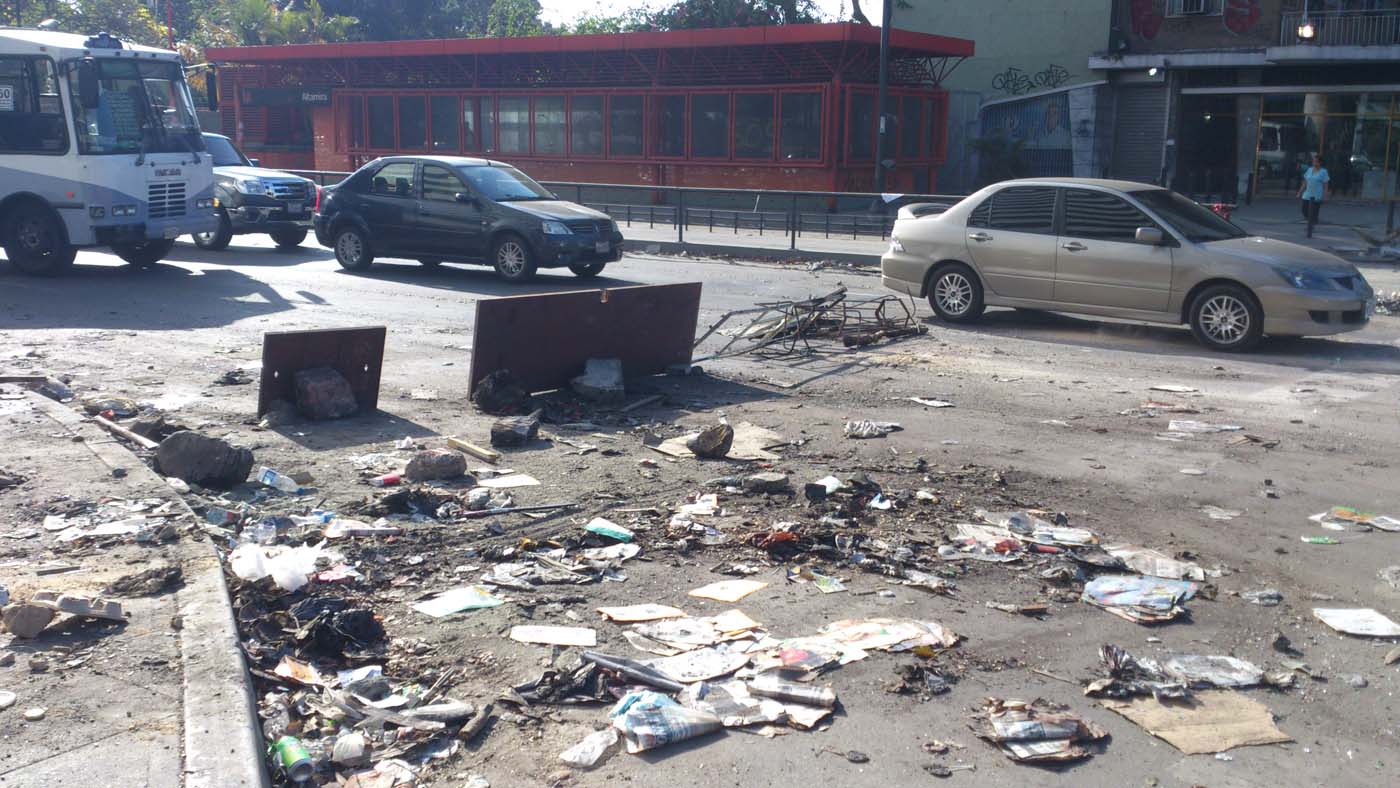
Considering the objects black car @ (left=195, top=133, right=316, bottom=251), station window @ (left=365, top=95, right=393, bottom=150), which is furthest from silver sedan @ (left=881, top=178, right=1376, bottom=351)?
station window @ (left=365, top=95, right=393, bottom=150)

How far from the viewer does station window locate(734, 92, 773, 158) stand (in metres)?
31.8

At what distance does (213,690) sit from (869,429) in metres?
5.30

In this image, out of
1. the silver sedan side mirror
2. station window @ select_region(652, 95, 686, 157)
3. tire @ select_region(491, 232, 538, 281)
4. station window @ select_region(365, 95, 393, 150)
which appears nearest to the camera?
the silver sedan side mirror

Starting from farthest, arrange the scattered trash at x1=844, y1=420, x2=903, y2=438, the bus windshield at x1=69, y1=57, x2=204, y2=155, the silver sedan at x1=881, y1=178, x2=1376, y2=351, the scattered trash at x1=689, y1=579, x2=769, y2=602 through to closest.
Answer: the bus windshield at x1=69, y1=57, x2=204, y2=155
the silver sedan at x1=881, y1=178, x2=1376, y2=351
the scattered trash at x1=844, y1=420, x2=903, y2=438
the scattered trash at x1=689, y1=579, x2=769, y2=602

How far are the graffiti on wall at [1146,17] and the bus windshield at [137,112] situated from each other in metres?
27.7

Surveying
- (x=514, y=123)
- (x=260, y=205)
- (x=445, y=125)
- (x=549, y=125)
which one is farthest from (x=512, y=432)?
(x=445, y=125)

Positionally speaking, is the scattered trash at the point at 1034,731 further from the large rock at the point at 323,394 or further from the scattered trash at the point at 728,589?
the large rock at the point at 323,394

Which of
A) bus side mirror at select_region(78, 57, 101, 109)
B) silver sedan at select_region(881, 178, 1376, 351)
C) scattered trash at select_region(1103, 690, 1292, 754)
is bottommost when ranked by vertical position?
scattered trash at select_region(1103, 690, 1292, 754)

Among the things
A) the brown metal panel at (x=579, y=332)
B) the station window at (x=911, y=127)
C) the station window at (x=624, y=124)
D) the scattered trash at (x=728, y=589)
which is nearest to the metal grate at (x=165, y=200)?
the brown metal panel at (x=579, y=332)

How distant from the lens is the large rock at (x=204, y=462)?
7297mm

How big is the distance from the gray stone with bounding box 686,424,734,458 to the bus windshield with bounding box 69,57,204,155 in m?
12.4

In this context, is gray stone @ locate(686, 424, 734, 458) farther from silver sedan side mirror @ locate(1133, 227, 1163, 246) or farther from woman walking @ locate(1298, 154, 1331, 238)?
woman walking @ locate(1298, 154, 1331, 238)

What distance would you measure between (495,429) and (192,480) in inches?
76.3

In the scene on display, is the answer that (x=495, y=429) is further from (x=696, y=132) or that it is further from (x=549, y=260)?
(x=696, y=132)
